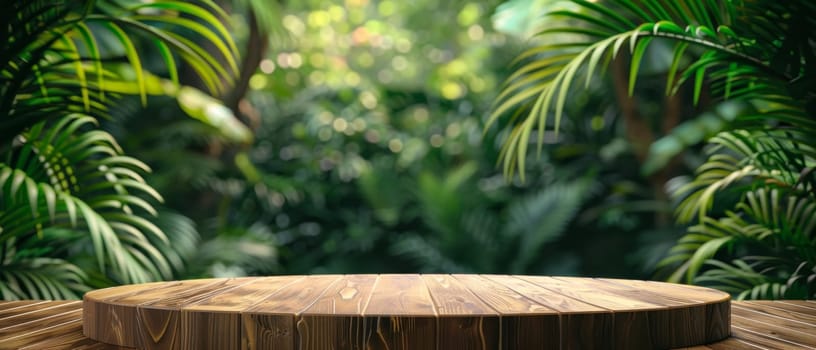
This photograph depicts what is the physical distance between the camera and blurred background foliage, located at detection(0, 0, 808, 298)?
14.3ft

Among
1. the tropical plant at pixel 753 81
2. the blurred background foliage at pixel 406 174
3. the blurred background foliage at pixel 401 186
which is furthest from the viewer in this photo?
the blurred background foliage at pixel 401 186

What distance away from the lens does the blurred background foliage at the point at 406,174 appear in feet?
14.3

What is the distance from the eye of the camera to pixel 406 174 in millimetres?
5422

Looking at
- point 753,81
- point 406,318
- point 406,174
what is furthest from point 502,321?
point 406,174

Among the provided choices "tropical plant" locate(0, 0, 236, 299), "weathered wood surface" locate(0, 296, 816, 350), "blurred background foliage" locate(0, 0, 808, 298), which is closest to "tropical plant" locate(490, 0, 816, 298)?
"weathered wood surface" locate(0, 296, 816, 350)

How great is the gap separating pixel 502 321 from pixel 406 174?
4.36 meters

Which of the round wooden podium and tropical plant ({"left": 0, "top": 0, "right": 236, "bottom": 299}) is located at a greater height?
tropical plant ({"left": 0, "top": 0, "right": 236, "bottom": 299})

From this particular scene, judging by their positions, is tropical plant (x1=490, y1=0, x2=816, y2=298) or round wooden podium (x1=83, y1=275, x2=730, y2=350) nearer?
round wooden podium (x1=83, y1=275, x2=730, y2=350)

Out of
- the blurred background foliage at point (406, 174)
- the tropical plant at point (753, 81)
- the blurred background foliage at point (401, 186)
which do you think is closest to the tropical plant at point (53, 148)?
the tropical plant at point (753, 81)

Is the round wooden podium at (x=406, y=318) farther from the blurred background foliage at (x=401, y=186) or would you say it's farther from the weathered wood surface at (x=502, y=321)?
the blurred background foliage at (x=401, y=186)

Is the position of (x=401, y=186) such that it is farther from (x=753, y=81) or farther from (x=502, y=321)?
(x=502, y=321)

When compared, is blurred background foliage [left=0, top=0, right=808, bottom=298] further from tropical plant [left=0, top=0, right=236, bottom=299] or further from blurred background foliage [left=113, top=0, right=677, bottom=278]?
tropical plant [left=0, top=0, right=236, bottom=299]

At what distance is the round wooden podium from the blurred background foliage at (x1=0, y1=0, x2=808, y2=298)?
106 inches

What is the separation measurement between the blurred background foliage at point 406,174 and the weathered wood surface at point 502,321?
2.40m
